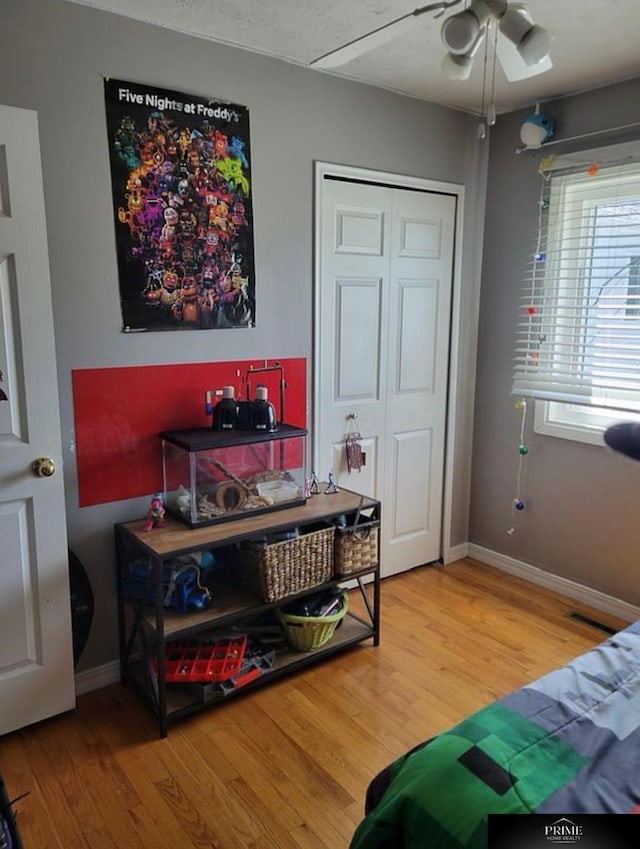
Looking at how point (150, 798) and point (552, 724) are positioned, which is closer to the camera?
point (552, 724)

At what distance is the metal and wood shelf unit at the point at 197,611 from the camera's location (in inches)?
87.0

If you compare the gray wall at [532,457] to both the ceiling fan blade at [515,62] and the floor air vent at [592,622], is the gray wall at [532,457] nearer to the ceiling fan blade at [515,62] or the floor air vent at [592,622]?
the floor air vent at [592,622]

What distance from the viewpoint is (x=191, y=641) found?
2.49m

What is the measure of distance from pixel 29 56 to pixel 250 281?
1077 mm

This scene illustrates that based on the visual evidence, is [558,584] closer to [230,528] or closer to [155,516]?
[230,528]

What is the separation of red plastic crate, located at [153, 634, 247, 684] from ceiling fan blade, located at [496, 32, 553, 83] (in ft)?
7.10

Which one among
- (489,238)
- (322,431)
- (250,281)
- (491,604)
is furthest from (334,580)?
(489,238)

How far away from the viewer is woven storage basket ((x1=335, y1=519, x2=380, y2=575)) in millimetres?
2643

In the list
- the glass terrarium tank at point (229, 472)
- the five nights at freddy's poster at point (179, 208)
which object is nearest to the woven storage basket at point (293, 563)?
the glass terrarium tank at point (229, 472)

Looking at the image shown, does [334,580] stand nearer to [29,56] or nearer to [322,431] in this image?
[322,431]

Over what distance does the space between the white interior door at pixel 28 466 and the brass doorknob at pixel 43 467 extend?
0.01 meters

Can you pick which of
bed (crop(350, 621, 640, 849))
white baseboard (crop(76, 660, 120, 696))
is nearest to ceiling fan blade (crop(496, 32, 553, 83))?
bed (crop(350, 621, 640, 849))

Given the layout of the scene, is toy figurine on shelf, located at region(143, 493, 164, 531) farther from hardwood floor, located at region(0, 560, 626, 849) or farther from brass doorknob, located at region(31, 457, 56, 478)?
hardwood floor, located at region(0, 560, 626, 849)

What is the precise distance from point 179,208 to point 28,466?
3.64 feet
